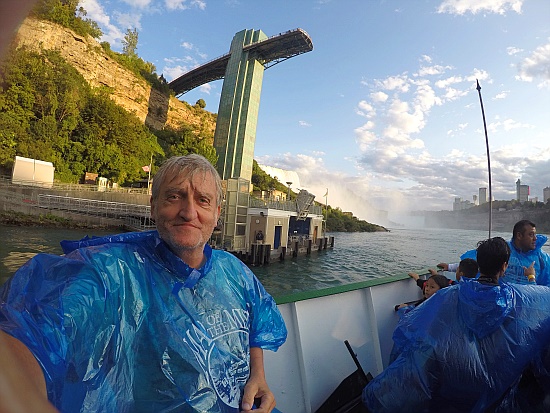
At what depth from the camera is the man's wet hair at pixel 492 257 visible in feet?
7.61

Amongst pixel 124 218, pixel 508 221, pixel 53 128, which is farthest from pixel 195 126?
pixel 508 221

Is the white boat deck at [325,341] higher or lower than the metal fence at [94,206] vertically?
lower

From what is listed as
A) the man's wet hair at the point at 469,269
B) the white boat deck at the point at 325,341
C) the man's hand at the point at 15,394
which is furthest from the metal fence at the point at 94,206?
the man's hand at the point at 15,394

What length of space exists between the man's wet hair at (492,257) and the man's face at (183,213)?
6.86 ft

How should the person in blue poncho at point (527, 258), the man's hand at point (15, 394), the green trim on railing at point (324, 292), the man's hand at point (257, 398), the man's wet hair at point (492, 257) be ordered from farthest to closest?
the person in blue poncho at point (527, 258)
the green trim on railing at point (324, 292)
the man's wet hair at point (492, 257)
the man's hand at point (257, 398)
the man's hand at point (15, 394)

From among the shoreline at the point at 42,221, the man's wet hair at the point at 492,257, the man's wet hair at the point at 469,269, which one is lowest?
the shoreline at the point at 42,221

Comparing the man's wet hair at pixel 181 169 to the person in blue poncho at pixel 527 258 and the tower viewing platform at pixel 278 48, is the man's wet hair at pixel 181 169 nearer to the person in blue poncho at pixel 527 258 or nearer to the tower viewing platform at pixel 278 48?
the person in blue poncho at pixel 527 258

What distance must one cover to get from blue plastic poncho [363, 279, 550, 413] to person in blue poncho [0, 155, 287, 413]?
1145 millimetres

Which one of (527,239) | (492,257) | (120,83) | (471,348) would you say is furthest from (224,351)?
(120,83)

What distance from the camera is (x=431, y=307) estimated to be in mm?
2373

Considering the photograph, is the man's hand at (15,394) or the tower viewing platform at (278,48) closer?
the man's hand at (15,394)

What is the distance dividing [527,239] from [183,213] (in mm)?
3745

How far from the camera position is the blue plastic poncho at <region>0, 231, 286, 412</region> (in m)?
1.14

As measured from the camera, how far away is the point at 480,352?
2.15 meters
